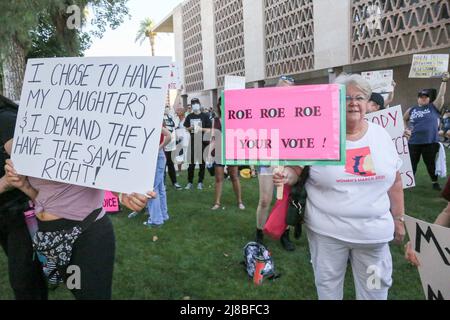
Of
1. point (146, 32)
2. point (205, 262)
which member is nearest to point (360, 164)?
point (205, 262)

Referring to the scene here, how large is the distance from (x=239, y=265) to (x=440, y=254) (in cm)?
246

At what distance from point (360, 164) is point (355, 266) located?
65 centimetres

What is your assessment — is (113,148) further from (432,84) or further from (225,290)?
(432,84)

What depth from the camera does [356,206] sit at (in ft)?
7.59

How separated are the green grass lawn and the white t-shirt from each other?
138cm

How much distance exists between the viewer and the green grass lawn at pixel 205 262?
363cm

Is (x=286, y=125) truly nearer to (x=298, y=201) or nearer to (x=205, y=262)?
(x=298, y=201)

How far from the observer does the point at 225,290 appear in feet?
12.0

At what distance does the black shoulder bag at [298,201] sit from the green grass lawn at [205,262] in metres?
1.25

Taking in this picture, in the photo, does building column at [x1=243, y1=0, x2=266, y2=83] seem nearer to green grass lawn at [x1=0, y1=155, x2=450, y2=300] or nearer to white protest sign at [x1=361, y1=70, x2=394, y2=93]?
white protest sign at [x1=361, y1=70, x2=394, y2=93]

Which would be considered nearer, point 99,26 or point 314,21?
point 99,26

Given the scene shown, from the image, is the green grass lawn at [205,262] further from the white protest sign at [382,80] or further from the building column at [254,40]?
the building column at [254,40]

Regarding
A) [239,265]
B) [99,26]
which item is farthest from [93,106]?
[99,26]

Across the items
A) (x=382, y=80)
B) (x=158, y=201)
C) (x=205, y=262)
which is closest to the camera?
(x=205, y=262)
